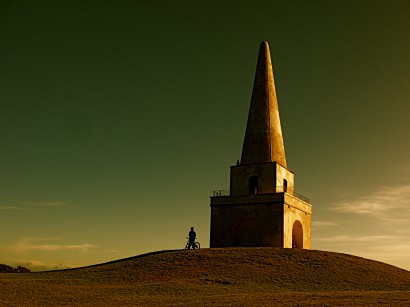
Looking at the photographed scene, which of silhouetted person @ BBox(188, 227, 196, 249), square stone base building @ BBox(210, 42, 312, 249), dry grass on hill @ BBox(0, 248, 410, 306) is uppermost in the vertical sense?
square stone base building @ BBox(210, 42, 312, 249)

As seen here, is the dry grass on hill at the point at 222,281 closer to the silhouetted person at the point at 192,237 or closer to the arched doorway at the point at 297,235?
the silhouetted person at the point at 192,237

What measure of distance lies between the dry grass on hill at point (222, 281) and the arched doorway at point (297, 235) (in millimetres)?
7225

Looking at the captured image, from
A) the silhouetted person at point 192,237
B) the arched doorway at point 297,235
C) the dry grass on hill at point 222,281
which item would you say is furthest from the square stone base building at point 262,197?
the dry grass on hill at point 222,281

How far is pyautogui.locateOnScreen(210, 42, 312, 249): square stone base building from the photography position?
32844 millimetres

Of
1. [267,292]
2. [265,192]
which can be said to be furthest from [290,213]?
[267,292]

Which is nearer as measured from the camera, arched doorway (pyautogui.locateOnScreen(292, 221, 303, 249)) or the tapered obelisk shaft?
the tapered obelisk shaft

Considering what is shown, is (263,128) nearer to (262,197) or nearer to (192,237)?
(262,197)

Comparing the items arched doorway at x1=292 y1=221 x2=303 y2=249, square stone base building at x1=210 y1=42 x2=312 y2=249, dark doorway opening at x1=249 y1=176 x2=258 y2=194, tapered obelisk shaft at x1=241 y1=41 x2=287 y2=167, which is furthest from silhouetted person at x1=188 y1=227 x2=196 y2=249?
arched doorway at x1=292 y1=221 x2=303 y2=249

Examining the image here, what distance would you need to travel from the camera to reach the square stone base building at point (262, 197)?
32844mm

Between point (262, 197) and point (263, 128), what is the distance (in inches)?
189

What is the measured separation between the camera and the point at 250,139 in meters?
35.0

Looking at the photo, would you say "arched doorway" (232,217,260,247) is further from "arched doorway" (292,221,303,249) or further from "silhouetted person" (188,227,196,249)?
"arched doorway" (292,221,303,249)

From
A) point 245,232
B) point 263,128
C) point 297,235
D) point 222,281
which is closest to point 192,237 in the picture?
Answer: point 245,232

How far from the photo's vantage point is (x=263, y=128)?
3478 cm
